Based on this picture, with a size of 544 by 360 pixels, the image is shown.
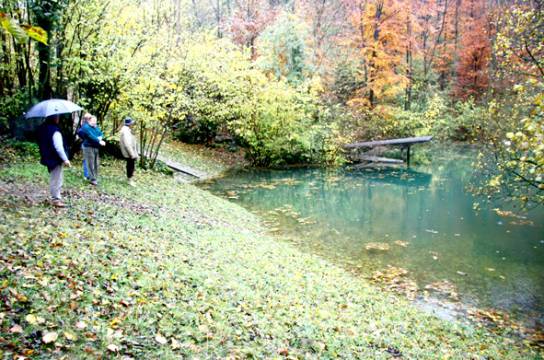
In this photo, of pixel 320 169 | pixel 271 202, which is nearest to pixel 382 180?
pixel 320 169

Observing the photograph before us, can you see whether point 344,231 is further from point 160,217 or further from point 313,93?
point 313,93

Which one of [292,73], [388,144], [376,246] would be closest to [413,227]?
[376,246]

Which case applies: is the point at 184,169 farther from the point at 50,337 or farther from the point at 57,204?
the point at 50,337

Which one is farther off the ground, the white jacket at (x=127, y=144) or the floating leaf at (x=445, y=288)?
the white jacket at (x=127, y=144)

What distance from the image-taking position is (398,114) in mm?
29375

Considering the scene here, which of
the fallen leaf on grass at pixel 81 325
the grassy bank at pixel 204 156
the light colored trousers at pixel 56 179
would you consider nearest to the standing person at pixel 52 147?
the light colored trousers at pixel 56 179

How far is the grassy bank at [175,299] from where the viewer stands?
4527 millimetres

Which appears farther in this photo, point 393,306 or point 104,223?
point 104,223

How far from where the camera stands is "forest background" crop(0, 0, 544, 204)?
1099 centimetres

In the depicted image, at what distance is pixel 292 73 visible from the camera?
26312mm

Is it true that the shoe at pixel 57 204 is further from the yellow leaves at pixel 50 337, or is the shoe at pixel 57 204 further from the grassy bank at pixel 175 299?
the yellow leaves at pixel 50 337

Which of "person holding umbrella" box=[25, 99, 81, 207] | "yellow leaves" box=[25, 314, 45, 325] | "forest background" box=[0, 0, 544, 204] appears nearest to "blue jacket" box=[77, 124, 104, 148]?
"forest background" box=[0, 0, 544, 204]

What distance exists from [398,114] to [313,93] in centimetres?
846

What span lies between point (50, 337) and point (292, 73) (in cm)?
2396
